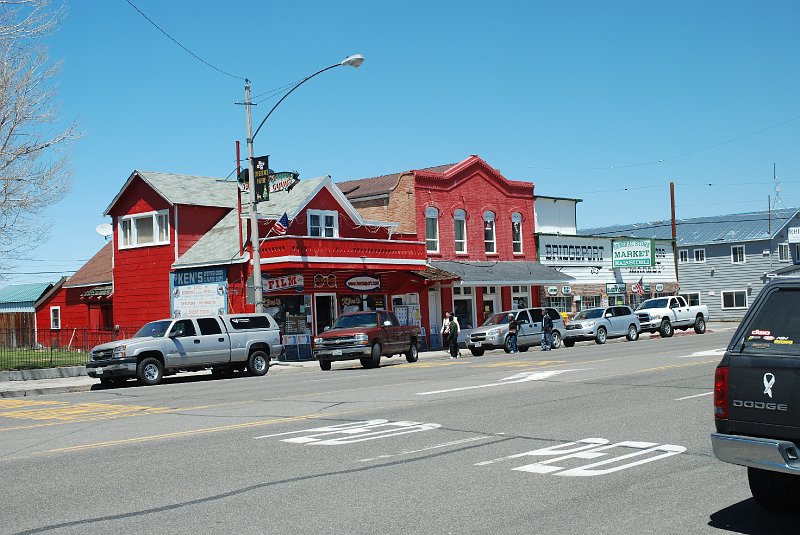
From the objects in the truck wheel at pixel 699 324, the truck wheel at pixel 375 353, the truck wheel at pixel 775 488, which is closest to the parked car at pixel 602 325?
the truck wheel at pixel 699 324

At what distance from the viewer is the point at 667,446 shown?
10383 millimetres

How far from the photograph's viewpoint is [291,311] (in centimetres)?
3491

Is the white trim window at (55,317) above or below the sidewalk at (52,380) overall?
above

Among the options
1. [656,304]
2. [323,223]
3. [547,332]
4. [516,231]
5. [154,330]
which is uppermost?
[516,231]

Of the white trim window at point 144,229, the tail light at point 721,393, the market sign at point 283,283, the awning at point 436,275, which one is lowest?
the tail light at point 721,393

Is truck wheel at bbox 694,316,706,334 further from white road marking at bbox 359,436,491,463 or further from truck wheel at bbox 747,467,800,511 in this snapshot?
truck wheel at bbox 747,467,800,511

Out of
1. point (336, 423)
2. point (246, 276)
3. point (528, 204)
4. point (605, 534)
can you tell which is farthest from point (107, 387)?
point (528, 204)

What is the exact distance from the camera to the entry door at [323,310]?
3581cm

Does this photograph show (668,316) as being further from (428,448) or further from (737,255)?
(428,448)

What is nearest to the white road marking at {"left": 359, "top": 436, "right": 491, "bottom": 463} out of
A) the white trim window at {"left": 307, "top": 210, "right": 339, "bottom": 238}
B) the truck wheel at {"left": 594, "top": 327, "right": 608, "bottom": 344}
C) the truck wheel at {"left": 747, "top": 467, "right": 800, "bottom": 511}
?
the truck wheel at {"left": 747, "top": 467, "right": 800, "bottom": 511}

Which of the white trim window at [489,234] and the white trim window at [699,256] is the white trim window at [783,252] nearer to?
the white trim window at [699,256]

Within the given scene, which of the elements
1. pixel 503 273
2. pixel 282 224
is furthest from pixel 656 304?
pixel 282 224

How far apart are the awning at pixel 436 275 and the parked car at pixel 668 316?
11317mm

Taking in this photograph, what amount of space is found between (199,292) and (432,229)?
39.0 ft
